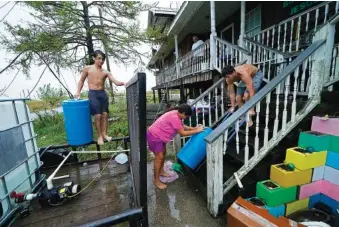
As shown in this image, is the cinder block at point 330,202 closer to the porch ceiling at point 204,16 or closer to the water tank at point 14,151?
the water tank at point 14,151

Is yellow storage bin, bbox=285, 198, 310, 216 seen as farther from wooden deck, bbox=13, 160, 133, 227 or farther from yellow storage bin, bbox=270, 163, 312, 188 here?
wooden deck, bbox=13, 160, 133, 227

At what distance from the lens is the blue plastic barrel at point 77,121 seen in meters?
2.98

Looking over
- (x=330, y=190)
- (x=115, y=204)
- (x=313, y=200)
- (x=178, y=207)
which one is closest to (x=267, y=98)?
(x=330, y=190)

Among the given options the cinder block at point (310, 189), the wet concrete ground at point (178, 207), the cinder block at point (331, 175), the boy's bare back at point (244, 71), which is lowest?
the wet concrete ground at point (178, 207)

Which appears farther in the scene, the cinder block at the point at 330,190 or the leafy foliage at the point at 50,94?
the leafy foliage at the point at 50,94

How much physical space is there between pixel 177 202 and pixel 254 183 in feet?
3.82

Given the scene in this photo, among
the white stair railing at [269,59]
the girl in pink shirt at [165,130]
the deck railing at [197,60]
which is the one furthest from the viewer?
the deck railing at [197,60]

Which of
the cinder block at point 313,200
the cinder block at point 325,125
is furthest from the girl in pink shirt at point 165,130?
the cinder block at point 313,200

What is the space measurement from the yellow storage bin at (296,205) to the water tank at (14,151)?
3261 millimetres

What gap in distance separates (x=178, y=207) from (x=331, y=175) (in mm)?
2050

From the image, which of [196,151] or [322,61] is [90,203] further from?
[322,61]

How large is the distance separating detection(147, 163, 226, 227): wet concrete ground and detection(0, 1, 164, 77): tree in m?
5.32


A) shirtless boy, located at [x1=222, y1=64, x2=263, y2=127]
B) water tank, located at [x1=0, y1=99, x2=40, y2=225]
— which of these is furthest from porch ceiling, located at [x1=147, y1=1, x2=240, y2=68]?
water tank, located at [x1=0, y1=99, x2=40, y2=225]

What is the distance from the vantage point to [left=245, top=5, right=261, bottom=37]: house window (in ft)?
20.8
